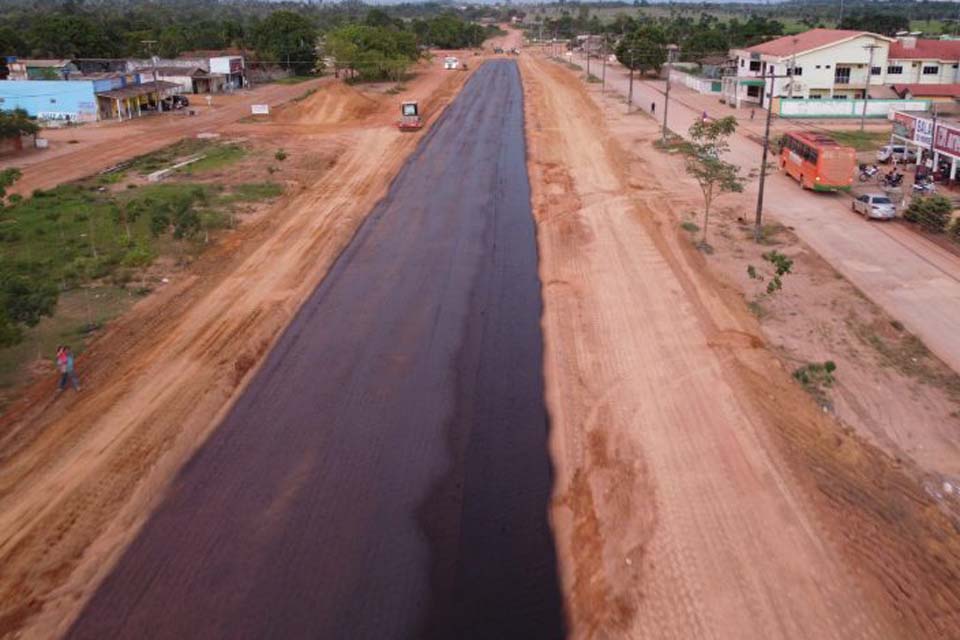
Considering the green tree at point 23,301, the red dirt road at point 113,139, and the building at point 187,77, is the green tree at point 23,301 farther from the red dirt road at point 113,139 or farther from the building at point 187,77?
the building at point 187,77

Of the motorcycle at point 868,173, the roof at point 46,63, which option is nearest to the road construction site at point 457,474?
the motorcycle at point 868,173

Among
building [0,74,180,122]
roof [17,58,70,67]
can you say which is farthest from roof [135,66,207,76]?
building [0,74,180,122]

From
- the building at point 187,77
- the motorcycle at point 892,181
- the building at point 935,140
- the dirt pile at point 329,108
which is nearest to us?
the building at point 935,140

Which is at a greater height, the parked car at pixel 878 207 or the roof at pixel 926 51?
the roof at pixel 926 51

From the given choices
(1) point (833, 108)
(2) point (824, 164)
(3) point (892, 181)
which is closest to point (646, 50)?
(1) point (833, 108)

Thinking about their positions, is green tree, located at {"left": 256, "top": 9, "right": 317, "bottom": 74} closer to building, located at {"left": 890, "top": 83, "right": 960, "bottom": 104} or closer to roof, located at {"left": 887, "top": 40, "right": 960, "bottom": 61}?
roof, located at {"left": 887, "top": 40, "right": 960, "bottom": 61}

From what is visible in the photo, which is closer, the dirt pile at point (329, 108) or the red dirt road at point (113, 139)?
the red dirt road at point (113, 139)

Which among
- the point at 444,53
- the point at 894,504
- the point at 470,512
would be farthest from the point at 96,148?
the point at 444,53
